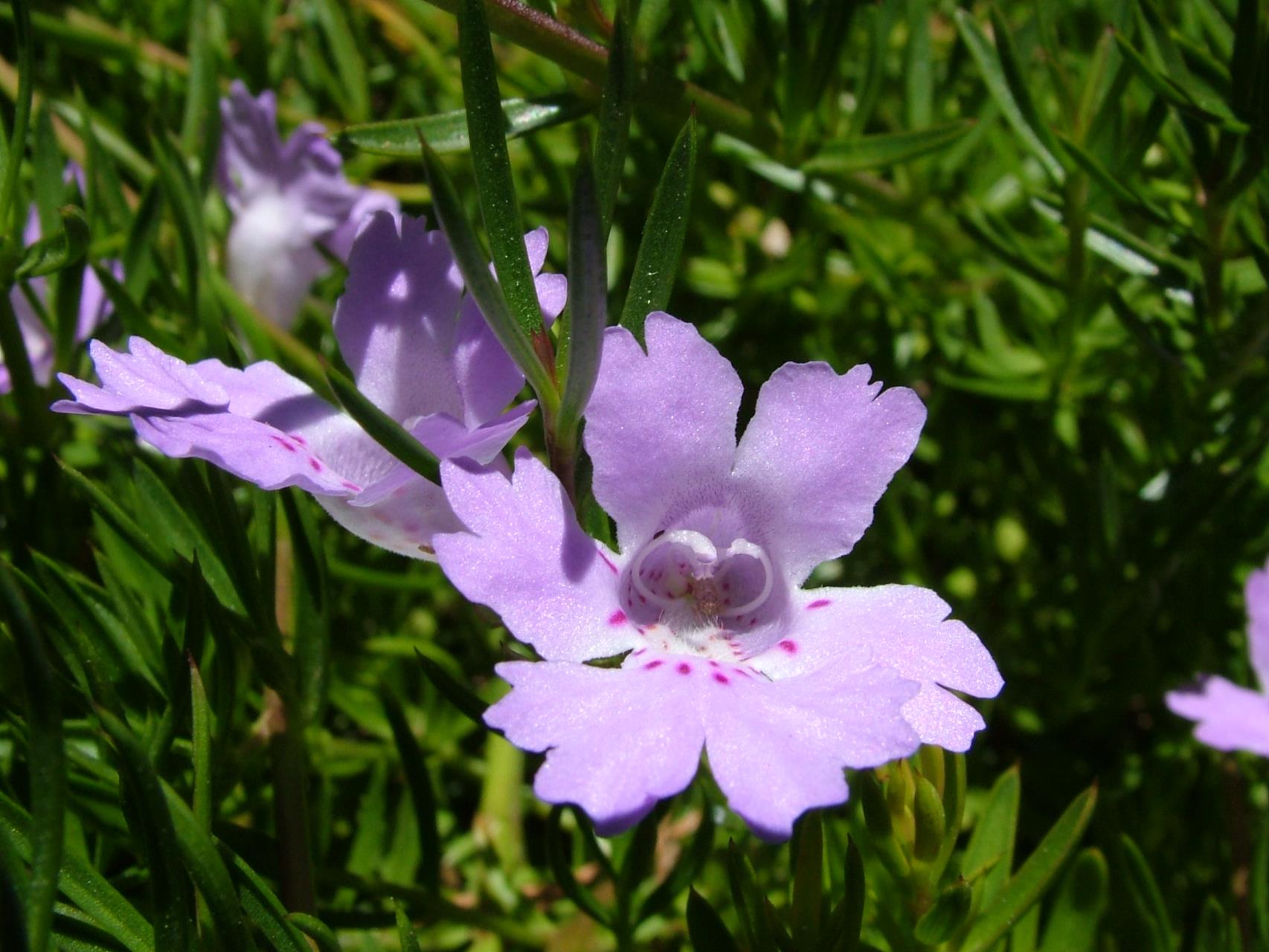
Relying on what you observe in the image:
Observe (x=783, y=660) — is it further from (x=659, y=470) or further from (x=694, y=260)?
(x=694, y=260)

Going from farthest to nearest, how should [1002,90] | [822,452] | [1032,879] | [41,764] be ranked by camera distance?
[1002,90], [1032,879], [822,452], [41,764]

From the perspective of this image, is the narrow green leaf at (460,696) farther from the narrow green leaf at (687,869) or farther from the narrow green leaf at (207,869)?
the narrow green leaf at (687,869)

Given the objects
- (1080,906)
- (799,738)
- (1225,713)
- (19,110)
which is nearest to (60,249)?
(19,110)

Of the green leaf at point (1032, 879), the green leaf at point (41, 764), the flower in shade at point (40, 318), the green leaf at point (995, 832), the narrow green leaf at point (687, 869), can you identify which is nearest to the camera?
the green leaf at point (41, 764)

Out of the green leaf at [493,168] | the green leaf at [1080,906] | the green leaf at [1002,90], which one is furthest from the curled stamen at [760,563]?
the green leaf at [1002,90]

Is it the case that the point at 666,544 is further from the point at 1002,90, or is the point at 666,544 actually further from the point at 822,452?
the point at 1002,90

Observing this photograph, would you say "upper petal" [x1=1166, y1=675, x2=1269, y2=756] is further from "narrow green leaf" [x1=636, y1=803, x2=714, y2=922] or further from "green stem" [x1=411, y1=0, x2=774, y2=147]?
"green stem" [x1=411, y1=0, x2=774, y2=147]

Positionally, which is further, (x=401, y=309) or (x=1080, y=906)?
(x=1080, y=906)
